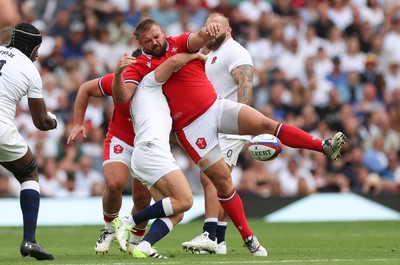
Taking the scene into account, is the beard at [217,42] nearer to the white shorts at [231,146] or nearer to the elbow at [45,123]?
the white shorts at [231,146]

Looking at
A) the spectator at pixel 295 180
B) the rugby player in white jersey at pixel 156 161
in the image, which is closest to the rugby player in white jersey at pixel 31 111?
the rugby player in white jersey at pixel 156 161

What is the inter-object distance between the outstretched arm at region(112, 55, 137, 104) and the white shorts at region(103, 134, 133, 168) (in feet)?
2.69

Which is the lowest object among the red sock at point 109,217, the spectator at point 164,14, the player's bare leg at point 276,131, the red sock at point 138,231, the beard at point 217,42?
the red sock at point 138,231

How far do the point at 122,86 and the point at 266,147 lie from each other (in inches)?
61.6

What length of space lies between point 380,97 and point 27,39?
42.0 feet

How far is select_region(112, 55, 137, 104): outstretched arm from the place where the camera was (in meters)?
9.72

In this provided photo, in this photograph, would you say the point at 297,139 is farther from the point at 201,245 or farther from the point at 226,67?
the point at 226,67

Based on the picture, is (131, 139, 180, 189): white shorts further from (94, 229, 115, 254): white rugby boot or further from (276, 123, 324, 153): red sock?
(94, 229, 115, 254): white rugby boot

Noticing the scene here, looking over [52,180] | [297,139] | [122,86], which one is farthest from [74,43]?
[297,139]

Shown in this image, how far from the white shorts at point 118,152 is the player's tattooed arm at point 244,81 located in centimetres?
149

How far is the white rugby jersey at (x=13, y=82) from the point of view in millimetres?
9688

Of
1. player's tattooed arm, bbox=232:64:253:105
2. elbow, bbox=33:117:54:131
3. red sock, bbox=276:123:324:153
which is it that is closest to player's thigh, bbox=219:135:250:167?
player's tattooed arm, bbox=232:64:253:105

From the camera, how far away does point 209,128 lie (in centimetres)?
1052

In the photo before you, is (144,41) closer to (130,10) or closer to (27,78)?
(27,78)
